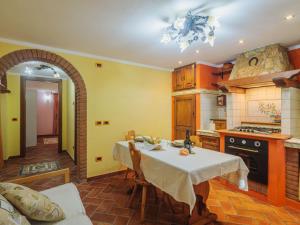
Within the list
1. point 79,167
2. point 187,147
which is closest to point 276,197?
point 187,147

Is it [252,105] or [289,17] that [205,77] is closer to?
[252,105]

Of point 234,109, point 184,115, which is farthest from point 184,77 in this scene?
point 234,109

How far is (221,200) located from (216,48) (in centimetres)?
248

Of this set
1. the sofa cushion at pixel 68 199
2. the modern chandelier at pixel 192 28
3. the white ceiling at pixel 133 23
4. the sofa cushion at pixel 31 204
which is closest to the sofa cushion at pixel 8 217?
the sofa cushion at pixel 31 204

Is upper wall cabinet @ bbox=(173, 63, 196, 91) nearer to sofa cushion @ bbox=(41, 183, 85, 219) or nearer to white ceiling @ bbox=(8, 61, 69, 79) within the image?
white ceiling @ bbox=(8, 61, 69, 79)

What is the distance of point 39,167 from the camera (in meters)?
4.01

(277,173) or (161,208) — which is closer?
(161,208)

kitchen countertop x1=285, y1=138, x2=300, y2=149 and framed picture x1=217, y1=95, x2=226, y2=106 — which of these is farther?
framed picture x1=217, y1=95, x2=226, y2=106

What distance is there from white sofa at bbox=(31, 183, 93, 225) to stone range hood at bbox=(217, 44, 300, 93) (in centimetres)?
302

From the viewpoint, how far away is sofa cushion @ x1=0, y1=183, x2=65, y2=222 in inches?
48.2

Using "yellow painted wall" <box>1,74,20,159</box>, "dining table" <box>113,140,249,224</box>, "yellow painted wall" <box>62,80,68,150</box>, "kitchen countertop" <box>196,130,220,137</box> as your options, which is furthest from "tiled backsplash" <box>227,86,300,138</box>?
"yellow painted wall" <box>1,74,20,159</box>

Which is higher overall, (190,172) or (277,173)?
(190,172)

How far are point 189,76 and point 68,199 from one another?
11.1 ft

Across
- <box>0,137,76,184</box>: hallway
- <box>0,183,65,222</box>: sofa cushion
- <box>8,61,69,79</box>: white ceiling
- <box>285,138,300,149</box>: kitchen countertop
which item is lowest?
<box>0,137,76,184</box>: hallway
